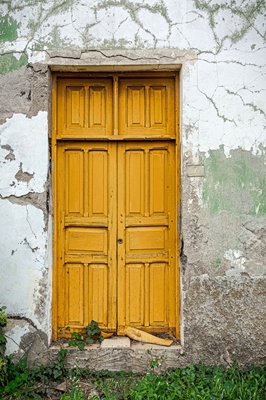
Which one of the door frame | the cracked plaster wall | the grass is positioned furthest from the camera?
the door frame

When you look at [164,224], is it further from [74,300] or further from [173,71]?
[173,71]

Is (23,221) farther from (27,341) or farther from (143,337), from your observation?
(143,337)

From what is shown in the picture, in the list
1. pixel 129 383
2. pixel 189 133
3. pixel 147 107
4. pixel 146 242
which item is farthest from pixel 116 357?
pixel 147 107

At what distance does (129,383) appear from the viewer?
379 cm

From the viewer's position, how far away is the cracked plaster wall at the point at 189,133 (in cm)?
392

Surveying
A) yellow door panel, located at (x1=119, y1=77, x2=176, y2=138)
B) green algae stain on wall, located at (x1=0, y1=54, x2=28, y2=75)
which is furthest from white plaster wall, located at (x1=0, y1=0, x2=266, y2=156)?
yellow door panel, located at (x1=119, y1=77, x2=176, y2=138)

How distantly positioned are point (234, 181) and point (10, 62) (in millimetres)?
2248

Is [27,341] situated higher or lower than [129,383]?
higher

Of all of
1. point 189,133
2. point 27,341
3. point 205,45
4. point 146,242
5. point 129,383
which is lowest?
point 129,383

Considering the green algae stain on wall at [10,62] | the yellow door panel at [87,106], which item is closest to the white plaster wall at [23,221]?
the yellow door panel at [87,106]

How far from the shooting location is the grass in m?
3.46

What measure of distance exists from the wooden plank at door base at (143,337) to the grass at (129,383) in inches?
9.3

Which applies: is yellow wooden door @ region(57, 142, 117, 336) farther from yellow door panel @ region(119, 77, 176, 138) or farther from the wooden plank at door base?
yellow door panel @ region(119, 77, 176, 138)

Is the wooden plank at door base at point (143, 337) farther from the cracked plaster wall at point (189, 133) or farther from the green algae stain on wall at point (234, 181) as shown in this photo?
the green algae stain on wall at point (234, 181)
